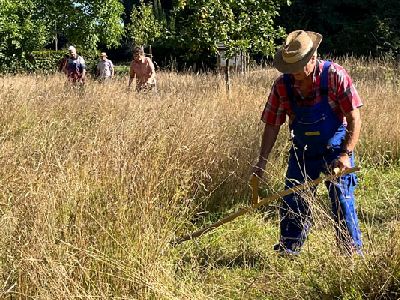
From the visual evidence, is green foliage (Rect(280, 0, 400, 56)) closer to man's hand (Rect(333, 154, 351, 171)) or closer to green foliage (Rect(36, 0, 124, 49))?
green foliage (Rect(36, 0, 124, 49))

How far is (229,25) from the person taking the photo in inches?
435

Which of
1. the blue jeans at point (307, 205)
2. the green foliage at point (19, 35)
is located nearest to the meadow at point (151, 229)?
the blue jeans at point (307, 205)

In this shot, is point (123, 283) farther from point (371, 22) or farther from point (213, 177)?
point (371, 22)

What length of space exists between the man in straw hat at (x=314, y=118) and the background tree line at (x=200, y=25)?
284 inches

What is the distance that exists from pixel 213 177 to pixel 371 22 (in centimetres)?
2497

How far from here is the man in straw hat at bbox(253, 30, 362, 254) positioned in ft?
12.1

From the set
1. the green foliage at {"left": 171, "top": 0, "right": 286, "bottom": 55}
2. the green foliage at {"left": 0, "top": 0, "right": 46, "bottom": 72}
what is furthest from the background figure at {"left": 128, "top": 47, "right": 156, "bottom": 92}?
the green foliage at {"left": 0, "top": 0, "right": 46, "bottom": 72}

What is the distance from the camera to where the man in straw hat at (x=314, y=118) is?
3678 mm

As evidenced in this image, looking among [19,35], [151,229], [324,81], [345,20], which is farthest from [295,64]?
[345,20]

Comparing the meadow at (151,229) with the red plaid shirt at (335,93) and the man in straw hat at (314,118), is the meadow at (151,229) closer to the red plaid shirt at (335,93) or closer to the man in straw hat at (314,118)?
the man in straw hat at (314,118)

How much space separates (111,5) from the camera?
21.7 meters

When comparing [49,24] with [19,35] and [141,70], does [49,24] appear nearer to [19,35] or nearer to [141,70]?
[19,35]

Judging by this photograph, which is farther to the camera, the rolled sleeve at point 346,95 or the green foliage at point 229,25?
the green foliage at point 229,25

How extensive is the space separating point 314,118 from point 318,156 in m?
0.30
